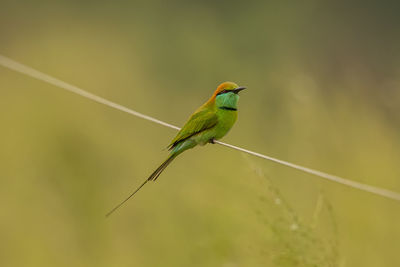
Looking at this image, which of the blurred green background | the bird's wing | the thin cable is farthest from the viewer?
the bird's wing

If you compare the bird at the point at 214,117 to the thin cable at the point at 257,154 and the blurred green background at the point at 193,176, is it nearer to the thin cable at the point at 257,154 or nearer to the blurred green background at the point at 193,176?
the blurred green background at the point at 193,176

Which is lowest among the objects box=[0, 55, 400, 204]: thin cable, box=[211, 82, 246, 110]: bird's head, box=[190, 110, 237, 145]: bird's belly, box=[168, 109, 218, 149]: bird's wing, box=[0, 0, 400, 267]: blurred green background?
box=[0, 0, 400, 267]: blurred green background

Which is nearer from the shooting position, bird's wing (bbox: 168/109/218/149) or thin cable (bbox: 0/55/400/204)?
thin cable (bbox: 0/55/400/204)

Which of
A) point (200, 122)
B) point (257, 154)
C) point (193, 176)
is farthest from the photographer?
point (193, 176)

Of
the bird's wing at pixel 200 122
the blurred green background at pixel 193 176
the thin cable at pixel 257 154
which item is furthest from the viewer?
the bird's wing at pixel 200 122

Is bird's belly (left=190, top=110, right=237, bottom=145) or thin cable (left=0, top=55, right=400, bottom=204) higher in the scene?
thin cable (left=0, top=55, right=400, bottom=204)

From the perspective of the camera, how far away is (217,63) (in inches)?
295

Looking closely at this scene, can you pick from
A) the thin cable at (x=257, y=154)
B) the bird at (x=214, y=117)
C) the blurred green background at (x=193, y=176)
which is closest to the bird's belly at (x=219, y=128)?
the bird at (x=214, y=117)

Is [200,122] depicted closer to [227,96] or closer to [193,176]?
[227,96]

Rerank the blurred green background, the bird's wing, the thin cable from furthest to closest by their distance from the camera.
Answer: the bird's wing
the blurred green background
the thin cable

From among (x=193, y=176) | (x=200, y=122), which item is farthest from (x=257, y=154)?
(x=193, y=176)

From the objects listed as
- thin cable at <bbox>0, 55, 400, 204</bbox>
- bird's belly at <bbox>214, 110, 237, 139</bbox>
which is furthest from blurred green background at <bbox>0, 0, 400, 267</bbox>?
thin cable at <bbox>0, 55, 400, 204</bbox>

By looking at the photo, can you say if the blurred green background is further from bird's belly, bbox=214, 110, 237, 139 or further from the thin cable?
the thin cable

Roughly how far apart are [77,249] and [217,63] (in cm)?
338
